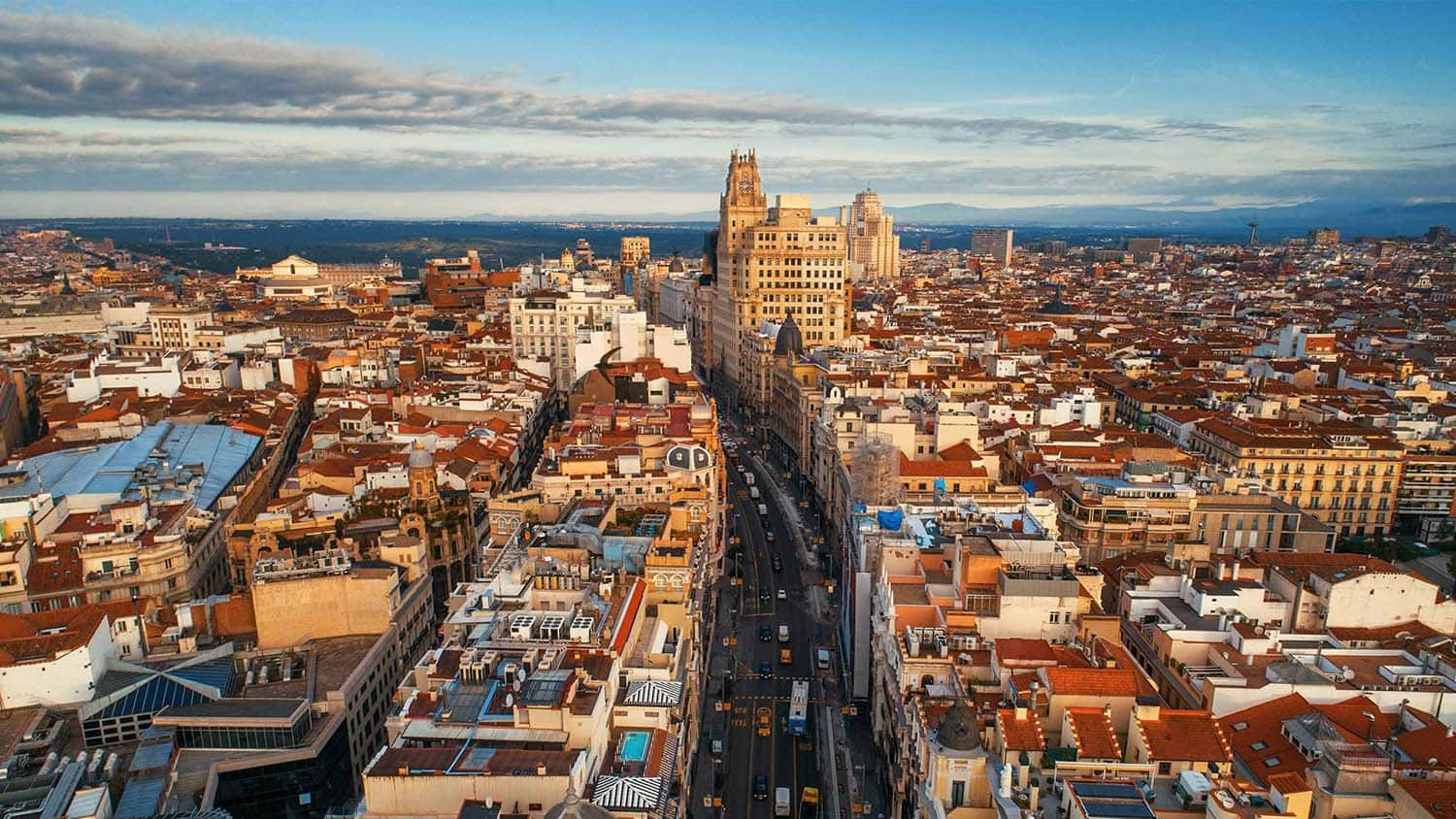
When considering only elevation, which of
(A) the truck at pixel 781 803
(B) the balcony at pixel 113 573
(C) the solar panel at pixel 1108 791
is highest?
(C) the solar panel at pixel 1108 791

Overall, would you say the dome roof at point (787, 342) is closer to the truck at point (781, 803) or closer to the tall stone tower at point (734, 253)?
the tall stone tower at point (734, 253)

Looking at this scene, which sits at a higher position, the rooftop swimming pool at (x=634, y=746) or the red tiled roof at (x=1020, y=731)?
the red tiled roof at (x=1020, y=731)

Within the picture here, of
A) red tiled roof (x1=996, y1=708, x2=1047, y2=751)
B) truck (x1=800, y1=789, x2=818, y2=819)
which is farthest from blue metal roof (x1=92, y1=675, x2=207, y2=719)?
red tiled roof (x1=996, y1=708, x2=1047, y2=751)

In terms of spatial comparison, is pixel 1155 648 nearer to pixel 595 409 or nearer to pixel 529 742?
pixel 529 742

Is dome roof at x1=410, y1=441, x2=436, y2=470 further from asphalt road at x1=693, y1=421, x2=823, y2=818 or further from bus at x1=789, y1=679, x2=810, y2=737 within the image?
bus at x1=789, y1=679, x2=810, y2=737

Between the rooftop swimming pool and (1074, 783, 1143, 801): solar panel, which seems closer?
(1074, 783, 1143, 801): solar panel

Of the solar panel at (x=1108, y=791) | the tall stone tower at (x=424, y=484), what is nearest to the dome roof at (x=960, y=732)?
the solar panel at (x=1108, y=791)
